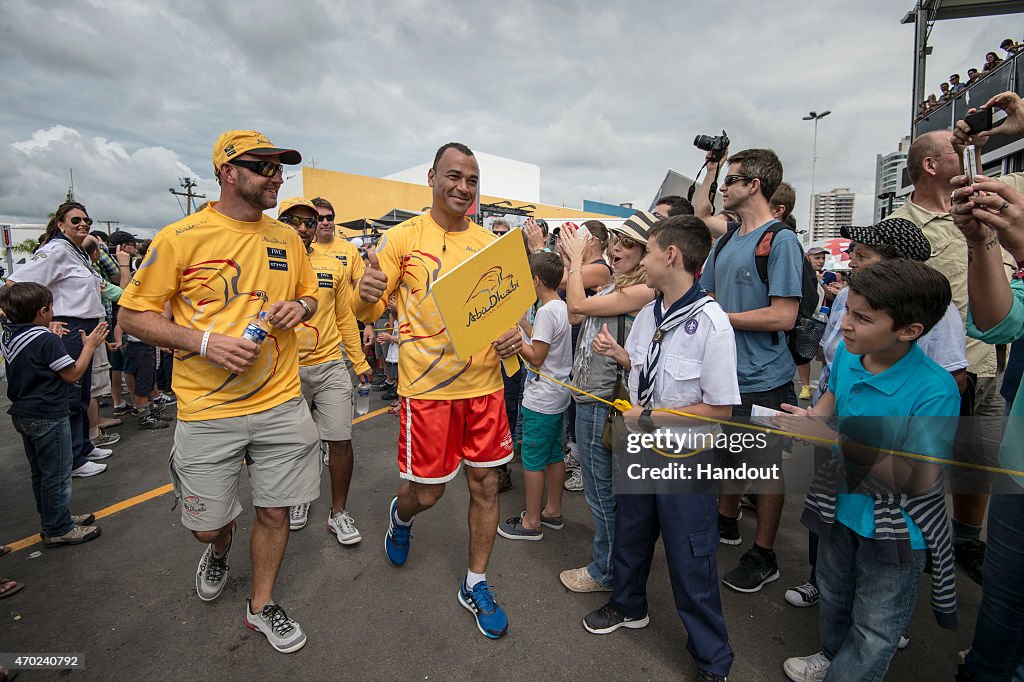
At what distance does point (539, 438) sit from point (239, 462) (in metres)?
1.78

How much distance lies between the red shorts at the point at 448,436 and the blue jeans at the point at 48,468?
2.49 metres

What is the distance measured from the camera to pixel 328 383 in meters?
3.73

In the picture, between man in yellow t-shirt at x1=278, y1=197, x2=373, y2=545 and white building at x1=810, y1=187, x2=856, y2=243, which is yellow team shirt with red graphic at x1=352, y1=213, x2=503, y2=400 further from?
white building at x1=810, y1=187, x2=856, y2=243

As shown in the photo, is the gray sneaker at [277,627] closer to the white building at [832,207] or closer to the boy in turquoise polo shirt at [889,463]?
the boy in turquoise polo shirt at [889,463]

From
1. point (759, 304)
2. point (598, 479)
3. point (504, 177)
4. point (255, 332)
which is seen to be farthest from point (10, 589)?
point (504, 177)

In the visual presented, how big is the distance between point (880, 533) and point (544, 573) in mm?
1877

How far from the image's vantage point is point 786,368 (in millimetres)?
2959

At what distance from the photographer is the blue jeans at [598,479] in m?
2.78

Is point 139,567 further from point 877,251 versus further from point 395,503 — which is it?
point 877,251

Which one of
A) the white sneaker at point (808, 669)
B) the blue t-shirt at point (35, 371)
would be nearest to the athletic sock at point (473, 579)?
the white sneaker at point (808, 669)

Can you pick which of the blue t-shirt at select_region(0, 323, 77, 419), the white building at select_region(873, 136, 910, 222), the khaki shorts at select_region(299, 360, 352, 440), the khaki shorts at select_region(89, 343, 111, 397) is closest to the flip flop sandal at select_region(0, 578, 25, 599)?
the blue t-shirt at select_region(0, 323, 77, 419)

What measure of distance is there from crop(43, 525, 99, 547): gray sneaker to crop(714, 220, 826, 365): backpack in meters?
4.65

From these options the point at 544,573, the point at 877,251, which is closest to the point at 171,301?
the point at 544,573

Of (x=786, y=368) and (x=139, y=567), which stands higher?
(x=786, y=368)
